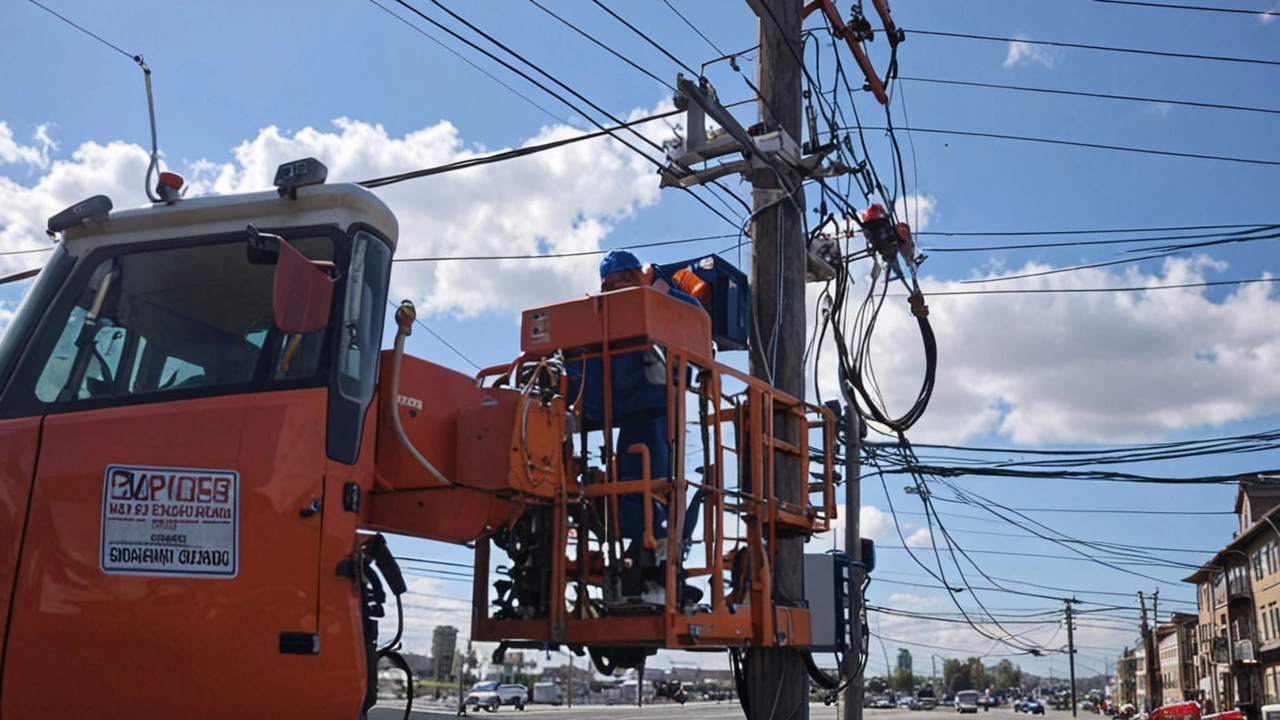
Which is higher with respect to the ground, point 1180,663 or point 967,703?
point 1180,663

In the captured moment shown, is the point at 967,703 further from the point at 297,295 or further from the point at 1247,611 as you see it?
the point at 297,295

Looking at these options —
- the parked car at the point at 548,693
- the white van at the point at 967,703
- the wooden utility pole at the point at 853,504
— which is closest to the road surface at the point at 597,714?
the white van at the point at 967,703

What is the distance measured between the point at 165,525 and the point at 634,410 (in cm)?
256

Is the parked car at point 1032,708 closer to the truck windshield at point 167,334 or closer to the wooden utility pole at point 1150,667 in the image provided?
the wooden utility pole at point 1150,667

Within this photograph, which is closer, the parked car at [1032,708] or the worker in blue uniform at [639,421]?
the worker in blue uniform at [639,421]

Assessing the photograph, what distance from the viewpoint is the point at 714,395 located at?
19.2ft

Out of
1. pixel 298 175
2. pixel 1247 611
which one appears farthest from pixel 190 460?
pixel 1247 611

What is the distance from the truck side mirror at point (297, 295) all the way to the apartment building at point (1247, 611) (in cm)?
5328

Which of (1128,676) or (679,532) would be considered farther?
(1128,676)

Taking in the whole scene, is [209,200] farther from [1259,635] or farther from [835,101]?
[1259,635]

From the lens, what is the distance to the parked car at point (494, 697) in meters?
52.8

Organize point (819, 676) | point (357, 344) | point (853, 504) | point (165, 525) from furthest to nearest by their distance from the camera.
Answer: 1. point (853, 504)
2. point (819, 676)
3. point (357, 344)
4. point (165, 525)

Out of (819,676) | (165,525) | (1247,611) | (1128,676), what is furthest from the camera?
(1128,676)

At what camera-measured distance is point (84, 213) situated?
4.52 m
